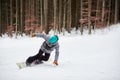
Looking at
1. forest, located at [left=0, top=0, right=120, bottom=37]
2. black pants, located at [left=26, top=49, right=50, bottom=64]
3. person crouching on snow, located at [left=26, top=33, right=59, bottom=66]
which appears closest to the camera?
person crouching on snow, located at [left=26, top=33, right=59, bottom=66]

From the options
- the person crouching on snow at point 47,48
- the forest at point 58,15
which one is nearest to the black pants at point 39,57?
the person crouching on snow at point 47,48

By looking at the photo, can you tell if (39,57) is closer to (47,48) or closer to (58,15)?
(47,48)

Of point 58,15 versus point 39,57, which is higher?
point 58,15

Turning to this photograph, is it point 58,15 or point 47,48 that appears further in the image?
point 58,15

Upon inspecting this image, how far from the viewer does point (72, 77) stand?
8047 mm

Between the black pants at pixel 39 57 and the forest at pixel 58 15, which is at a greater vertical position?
the forest at pixel 58 15

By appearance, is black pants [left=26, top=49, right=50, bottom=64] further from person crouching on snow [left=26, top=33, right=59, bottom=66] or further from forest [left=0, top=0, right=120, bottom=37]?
forest [left=0, top=0, right=120, bottom=37]

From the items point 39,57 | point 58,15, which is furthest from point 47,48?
point 58,15

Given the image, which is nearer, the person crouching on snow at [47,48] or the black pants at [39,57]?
the person crouching on snow at [47,48]

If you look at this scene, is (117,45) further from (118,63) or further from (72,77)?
(72,77)

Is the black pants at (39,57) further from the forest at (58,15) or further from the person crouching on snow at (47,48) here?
the forest at (58,15)

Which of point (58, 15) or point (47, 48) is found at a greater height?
point (58, 15)

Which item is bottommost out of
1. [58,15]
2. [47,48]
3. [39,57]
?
[39,57]

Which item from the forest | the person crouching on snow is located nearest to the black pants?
the person crouching on snow
